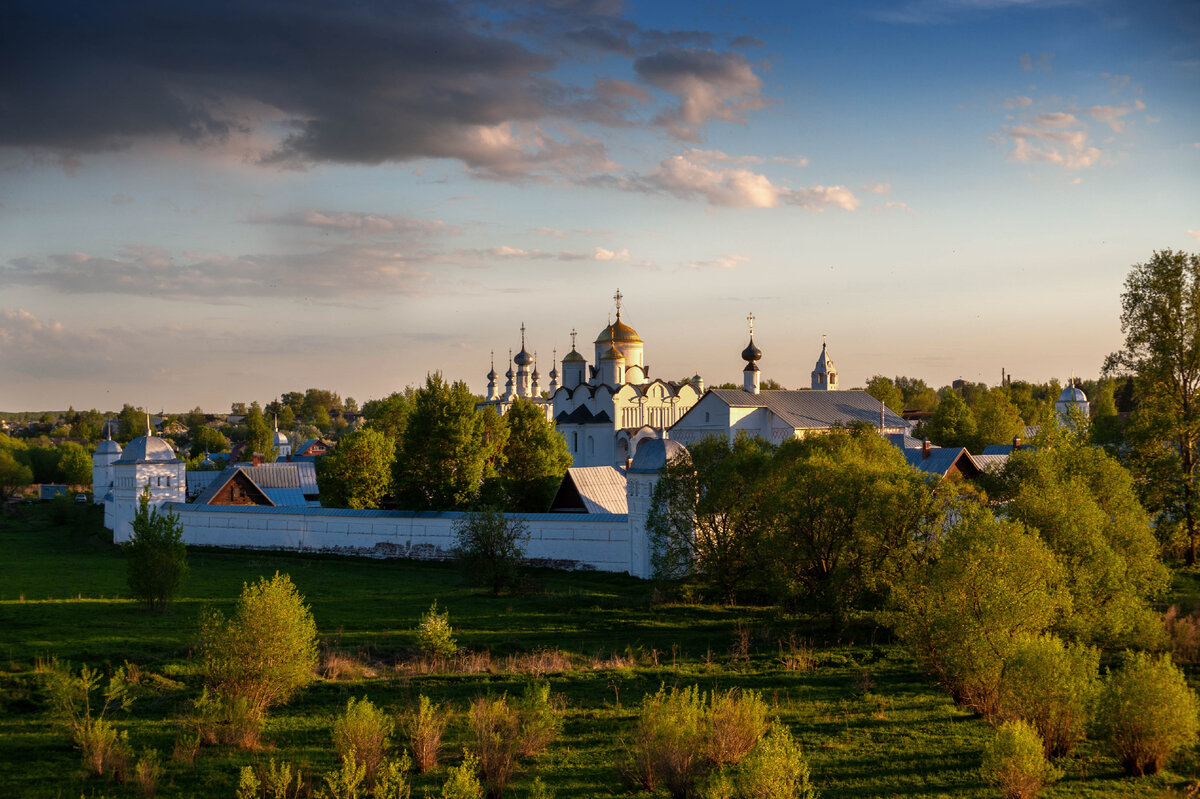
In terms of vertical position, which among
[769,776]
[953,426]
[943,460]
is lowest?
[769,776]

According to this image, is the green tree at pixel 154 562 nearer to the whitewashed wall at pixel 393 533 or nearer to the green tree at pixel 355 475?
the whitewashed wall at pixel 393 533

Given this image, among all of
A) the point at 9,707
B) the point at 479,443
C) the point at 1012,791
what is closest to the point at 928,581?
the point at 1012,791

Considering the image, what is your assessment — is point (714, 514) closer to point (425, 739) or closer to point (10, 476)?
point (425, 739)

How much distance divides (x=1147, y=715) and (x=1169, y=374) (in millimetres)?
17182

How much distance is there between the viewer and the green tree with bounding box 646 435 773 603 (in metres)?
26.1

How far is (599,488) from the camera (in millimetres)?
37594

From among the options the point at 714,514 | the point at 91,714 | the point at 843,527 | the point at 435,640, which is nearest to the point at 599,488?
the point at 714,514

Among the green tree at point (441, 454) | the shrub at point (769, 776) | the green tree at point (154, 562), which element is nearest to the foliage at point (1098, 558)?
the shrub at point (769, 776)

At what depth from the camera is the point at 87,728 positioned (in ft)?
43.4

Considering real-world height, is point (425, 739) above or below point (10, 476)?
below

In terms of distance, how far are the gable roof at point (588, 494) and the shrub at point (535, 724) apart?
71.9 ft

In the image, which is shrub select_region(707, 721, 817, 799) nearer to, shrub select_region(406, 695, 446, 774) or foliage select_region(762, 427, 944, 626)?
shrub select_region(406, 695, 446, 774)

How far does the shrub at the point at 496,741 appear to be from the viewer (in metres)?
12.5

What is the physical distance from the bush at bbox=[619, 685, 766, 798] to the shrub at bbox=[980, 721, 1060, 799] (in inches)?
115
